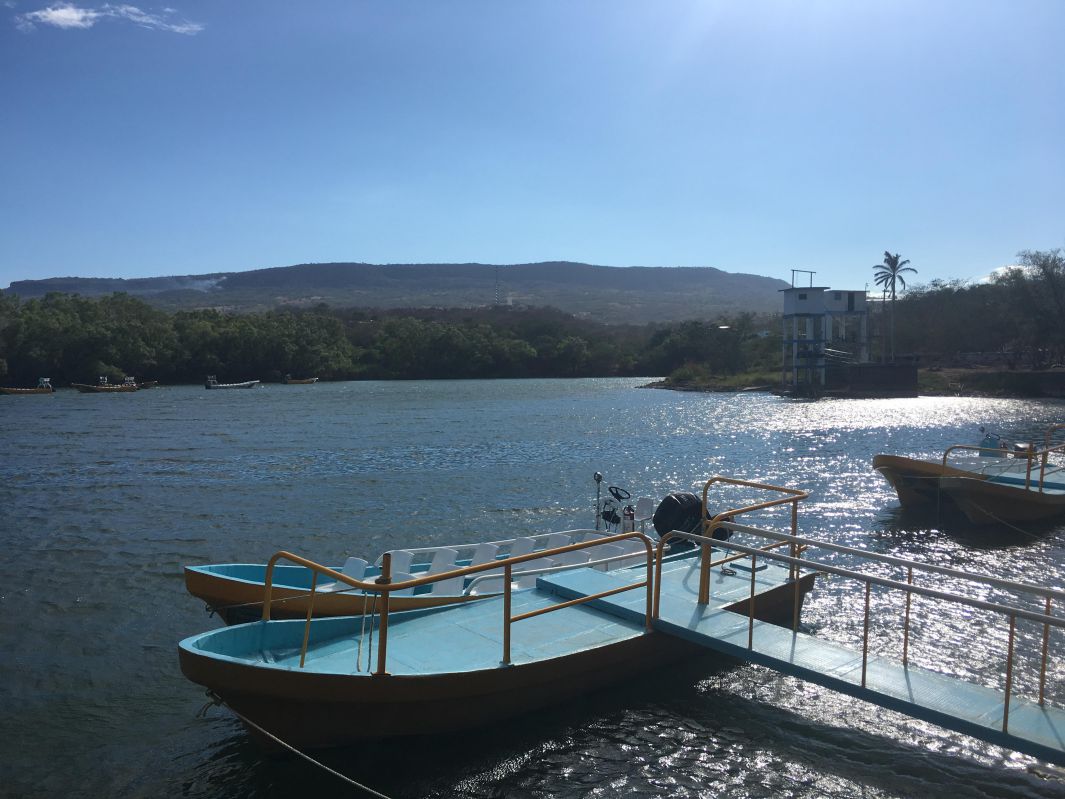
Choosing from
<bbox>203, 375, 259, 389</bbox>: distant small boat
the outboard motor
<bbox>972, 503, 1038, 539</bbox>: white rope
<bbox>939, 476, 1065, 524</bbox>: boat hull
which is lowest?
<bbox>203, 375, 259, 389</bbox>: distant small boat

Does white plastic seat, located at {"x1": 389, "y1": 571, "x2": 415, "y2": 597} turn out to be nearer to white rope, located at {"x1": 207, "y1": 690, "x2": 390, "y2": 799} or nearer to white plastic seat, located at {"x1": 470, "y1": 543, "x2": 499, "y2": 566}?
white plastic seat, located at {"x1": 470, "y1": 543, "x2": 499, "y2": 566}

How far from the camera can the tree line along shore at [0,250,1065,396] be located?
272 ft

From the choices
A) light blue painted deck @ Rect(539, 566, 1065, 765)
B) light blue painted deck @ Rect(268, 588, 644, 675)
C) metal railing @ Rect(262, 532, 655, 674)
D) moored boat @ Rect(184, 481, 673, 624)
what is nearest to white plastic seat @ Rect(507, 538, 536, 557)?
moored boat @ Rect(184, 481, 673, 624)

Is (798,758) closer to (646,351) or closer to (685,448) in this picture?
(685,448)

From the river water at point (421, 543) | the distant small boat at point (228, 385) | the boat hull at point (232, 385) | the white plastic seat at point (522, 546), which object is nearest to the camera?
the river water at point (421, 543)

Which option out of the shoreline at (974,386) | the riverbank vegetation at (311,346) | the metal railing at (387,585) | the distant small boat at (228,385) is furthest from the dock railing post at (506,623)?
the riverbank vegetation at (311,346)

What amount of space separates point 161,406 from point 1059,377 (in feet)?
256

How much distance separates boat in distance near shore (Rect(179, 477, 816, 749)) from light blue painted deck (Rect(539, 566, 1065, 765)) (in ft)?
0.23

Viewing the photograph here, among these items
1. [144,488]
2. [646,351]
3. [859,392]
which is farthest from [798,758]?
[646,351]

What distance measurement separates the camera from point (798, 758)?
8.78m

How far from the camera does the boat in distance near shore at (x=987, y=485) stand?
19.3 meters

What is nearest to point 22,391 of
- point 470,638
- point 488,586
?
point 488,586

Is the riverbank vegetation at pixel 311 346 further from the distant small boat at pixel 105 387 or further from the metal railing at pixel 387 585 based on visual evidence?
the metal railing at pixel 387 585

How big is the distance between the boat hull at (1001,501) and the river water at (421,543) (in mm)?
518
